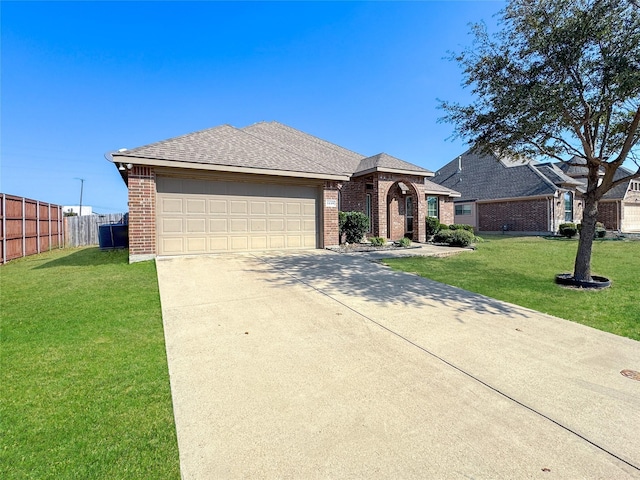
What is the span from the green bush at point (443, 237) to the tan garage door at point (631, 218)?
72.2 ft

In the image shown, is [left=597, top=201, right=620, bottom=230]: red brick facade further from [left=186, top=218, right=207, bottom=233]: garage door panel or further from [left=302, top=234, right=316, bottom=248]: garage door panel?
[left=186, top=218, right=207, bottom=233]: garage door panel

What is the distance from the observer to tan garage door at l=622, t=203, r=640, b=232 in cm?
2628

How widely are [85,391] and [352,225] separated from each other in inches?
441

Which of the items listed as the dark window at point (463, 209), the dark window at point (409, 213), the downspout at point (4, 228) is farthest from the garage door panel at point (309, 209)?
the dark window at point (463, 209)

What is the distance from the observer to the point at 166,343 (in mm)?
3809

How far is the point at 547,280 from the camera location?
767cm

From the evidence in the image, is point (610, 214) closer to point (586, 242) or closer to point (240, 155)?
point (586, 242)

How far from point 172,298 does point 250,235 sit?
18.2 feet

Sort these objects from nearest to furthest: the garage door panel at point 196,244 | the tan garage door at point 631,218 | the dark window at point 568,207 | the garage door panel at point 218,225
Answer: the garage door panel at point 196,244 < the garage door panel at point 218,225 < the dark window at point 568,207 < the tan garage door at point 631,218

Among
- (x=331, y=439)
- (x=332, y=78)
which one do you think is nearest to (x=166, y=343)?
(x=331, y=439)

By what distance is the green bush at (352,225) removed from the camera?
1305cm

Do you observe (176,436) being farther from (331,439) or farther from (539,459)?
(539,459)

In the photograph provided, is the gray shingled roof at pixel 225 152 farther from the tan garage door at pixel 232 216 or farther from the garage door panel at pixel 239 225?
the garage door panel at pixel 239 225

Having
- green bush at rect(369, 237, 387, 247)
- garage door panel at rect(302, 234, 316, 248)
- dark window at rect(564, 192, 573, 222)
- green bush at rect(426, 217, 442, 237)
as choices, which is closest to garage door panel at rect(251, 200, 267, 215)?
garage door panel at rect(302, 234, 316, 248)
